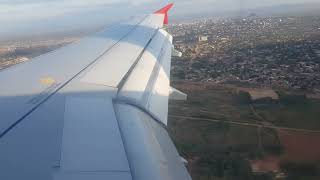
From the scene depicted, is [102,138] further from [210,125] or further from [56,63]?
[210,125]

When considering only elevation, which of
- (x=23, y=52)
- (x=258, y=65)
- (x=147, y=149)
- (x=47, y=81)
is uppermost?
(x=47, y=81)

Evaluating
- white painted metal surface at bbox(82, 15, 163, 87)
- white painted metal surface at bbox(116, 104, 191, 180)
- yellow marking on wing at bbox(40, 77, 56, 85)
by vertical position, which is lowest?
white painted metal surface at bbox(116, 104, 191, 180)

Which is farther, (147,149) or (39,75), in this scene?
(39,75)

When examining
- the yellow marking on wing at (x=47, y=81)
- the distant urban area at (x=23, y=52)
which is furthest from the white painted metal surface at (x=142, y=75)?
the distant urban area at (x=23, y=52)

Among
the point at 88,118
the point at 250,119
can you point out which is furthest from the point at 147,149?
the point at 250,119

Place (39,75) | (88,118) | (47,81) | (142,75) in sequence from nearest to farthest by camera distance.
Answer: (88,118) → (47,81) → (39,75) → (142,75)

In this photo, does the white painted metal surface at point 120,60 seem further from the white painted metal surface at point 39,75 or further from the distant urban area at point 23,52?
the distant urban area at point 23,52

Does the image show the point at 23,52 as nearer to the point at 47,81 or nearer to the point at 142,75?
the point at 142,75

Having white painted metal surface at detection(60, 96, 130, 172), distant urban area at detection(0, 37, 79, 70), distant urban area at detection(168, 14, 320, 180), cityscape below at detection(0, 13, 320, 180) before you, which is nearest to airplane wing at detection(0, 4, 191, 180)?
white painted metal surface at detection(60, 96, 130, 172)

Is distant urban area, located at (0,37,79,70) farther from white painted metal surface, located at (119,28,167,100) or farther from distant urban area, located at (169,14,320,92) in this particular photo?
distant urban area, located at (169,14,320,92)
